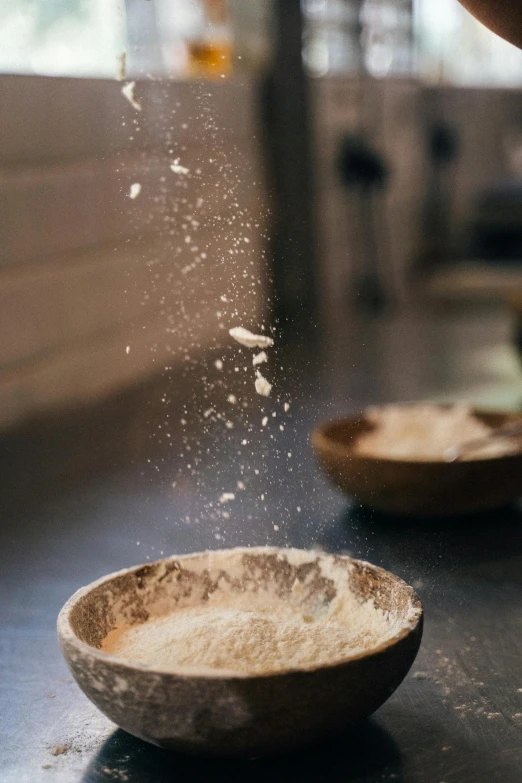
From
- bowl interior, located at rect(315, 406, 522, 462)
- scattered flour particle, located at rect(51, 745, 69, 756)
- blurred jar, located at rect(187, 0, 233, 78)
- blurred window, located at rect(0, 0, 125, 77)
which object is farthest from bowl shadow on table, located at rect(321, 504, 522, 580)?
blurred jar, located at rect(187, 0, 233, 78)

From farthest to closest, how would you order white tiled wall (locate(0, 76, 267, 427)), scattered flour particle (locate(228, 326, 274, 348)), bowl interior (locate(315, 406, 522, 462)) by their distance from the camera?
1. white tiled wall (locate(0, 76, 267, 427))
2. bowl interior (locate(315, 406, 522, 462))
3. scattered flour particle (locate(228, 326, 274, 348))

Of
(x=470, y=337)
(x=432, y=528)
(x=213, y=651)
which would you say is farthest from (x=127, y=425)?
(x=470, y=337)

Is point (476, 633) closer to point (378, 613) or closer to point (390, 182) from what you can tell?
point (378, 613)

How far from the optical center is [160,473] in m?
1.25

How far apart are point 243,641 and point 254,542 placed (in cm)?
28

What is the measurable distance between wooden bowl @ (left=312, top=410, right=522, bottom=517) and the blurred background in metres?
0.21

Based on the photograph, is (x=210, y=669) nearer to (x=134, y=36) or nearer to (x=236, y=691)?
(x=236, y=691)

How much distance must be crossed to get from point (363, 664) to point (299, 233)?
2.80m

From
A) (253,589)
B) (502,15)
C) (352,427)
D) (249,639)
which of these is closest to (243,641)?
(249,639)

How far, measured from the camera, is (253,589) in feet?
2.38

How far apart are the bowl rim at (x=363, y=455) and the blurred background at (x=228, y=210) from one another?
174 mm

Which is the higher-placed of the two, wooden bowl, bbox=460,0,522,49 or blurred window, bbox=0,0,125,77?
blurred window, bbox=0,0,125,77

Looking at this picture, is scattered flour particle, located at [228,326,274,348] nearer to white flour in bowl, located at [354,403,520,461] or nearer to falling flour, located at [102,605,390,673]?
falling flour, located at [102,605,390,673]

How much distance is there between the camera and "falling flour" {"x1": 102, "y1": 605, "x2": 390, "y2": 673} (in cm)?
59
